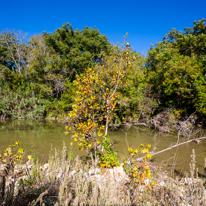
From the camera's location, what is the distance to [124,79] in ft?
16.6

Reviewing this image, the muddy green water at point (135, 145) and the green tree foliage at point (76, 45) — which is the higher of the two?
the green tree foliage at point (76, 45)

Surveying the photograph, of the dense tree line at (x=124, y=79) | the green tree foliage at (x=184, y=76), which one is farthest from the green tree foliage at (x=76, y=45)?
the green tree foliage at (x=184, y=76)

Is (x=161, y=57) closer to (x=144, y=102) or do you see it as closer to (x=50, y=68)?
(x=144, y=102)

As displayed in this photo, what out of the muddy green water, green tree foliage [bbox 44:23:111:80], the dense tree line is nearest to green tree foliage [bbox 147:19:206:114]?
the dense tree line

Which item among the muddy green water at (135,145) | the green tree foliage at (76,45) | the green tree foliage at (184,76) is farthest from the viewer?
the green tree foliage at (76,45)

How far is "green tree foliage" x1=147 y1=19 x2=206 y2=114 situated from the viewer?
8.50 meters

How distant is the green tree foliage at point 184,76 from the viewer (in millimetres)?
8501

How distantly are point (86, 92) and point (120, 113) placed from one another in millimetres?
6340

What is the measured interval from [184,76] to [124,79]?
557 cm

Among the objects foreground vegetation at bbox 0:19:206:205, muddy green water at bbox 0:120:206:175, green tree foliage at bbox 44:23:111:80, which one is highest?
green tree foliage at bbox 44:23:111:80

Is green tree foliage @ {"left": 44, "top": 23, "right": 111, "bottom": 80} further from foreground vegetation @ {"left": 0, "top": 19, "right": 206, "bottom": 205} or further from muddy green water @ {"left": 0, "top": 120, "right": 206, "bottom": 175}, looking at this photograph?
muddy green water @ {"left": 0, "top": 120, "right": 206, "bottom": 175}

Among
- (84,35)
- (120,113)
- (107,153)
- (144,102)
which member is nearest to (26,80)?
(84,35)

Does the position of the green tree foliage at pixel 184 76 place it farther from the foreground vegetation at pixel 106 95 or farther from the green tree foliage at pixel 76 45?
the green tree foliage at pixel 76 45

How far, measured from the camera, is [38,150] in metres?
5.51
